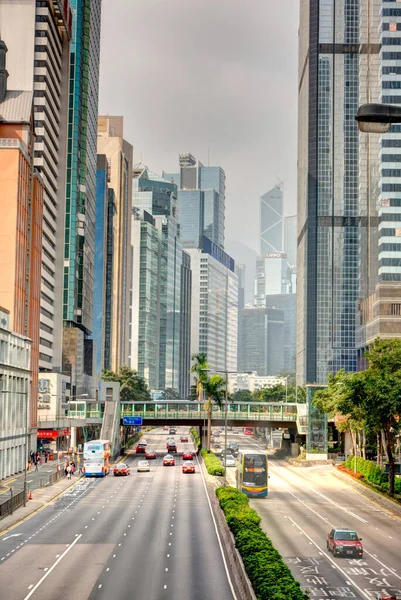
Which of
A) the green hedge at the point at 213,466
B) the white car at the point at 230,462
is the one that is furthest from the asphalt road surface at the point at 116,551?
the white car at the point at 230,462

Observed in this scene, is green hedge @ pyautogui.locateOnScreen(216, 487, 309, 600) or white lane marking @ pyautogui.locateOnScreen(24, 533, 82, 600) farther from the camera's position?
white lane marking @ pyautogui.locateOnScreen(24, 533, 82, 600)

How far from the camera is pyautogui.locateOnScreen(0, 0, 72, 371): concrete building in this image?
146 metres

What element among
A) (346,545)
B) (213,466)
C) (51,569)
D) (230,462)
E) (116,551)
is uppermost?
(213,466)

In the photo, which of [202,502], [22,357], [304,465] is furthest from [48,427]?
[202,502]

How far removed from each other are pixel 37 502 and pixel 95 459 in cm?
2726

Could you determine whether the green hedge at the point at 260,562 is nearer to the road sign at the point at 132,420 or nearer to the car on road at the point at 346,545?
the car on road at the point at 346,545

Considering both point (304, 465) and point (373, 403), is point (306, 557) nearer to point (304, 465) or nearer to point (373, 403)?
point (373, 403)

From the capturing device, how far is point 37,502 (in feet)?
244

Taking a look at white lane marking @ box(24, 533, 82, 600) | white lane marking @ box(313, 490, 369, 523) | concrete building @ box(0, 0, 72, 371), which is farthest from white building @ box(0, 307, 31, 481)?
concrete building @ box(0, 0, 72, 371)

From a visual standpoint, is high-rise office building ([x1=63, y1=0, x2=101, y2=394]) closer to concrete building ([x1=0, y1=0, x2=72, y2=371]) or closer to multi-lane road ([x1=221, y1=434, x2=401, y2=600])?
concrete building ([x1=0, y1=0, x2=72, y2=371])

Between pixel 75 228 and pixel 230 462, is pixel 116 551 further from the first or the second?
pixel 75 228

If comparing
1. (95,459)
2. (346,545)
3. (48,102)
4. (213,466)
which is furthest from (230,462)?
(346,545)

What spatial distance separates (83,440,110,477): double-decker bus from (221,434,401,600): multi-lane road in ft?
48.3

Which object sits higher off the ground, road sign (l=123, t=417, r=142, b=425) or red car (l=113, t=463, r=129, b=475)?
road sign (l=123, t=417, r=142, b=425)
